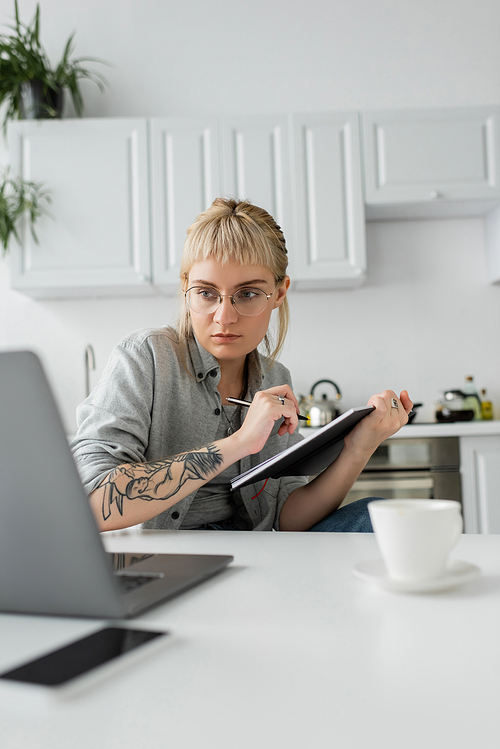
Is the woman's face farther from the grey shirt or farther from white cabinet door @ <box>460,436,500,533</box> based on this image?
white cabinet door @ <box>460,436,500,533</box>

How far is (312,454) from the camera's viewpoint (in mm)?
1072

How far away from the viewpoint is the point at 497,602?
20.6 inches

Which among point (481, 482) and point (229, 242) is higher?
point (229, 242)

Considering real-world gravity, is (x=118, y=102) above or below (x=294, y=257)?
above

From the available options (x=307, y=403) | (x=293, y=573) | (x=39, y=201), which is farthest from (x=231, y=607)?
(x=39, y=201)

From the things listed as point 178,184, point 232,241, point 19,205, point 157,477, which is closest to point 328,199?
point 178,184

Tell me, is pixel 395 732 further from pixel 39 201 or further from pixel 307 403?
pixel 39 201

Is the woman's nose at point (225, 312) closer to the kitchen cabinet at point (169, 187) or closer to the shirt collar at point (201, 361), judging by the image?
the shirt collar at point (201, 361)

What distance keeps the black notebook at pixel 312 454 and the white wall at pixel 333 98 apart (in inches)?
76.1

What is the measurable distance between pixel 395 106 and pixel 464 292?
3.41 feet

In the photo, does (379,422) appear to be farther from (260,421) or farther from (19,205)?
(19,205)

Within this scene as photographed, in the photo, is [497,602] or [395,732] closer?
[395,732]

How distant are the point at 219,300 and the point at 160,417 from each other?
0.93 feet

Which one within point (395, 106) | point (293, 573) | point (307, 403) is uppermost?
point (395, 106)
